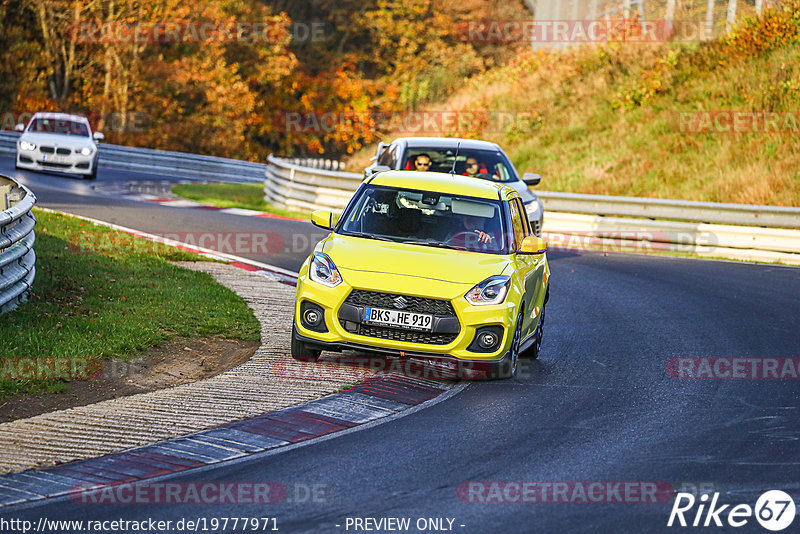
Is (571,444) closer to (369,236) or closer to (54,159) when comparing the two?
(369,236)

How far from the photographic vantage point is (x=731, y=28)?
33.9m

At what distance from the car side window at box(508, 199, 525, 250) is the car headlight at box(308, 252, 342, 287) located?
6.21 ft

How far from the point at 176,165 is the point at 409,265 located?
101 ft

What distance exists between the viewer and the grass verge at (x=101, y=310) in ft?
30.8

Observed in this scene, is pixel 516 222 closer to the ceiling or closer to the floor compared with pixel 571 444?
closer to the ceiling

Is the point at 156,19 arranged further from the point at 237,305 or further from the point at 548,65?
the point at 237,305

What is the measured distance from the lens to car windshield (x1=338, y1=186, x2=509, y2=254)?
1064cm

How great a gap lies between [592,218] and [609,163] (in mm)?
8094

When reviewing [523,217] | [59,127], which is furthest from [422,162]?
[59,127]

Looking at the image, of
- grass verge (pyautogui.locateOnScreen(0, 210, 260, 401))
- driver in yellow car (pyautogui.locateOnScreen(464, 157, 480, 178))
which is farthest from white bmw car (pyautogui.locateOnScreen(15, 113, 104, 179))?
driver in yellow car (pyautogui.locateOnScreen(464, 157, 480, 178))

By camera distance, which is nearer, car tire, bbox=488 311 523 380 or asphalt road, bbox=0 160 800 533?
asphalt road, bbox=0 160 800 533

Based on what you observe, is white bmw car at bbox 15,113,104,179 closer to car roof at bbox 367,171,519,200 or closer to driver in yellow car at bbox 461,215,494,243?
car roof at bbox 367,171,519,200

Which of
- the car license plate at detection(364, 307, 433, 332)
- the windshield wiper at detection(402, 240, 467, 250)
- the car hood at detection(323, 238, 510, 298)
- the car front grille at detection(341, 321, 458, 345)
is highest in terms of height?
the windshield wiper at detection(402, 240, 467, 250)

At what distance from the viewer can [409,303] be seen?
9578 mm
